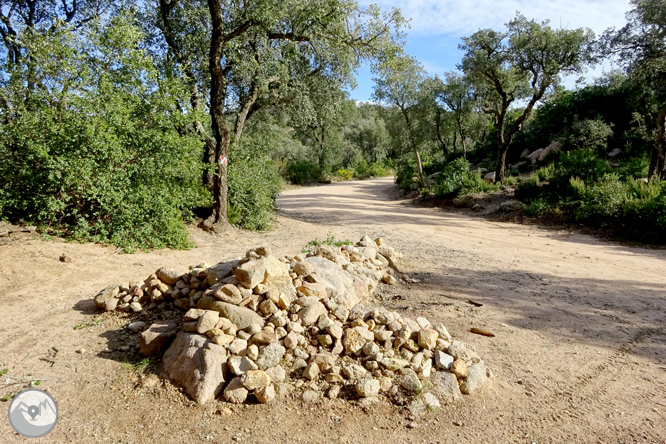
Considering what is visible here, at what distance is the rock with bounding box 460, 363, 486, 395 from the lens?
10.2ft

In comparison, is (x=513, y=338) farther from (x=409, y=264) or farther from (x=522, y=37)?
(x=522, y=37)

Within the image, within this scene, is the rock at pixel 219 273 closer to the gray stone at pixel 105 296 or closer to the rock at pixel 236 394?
the gray stone at pixel 105 296

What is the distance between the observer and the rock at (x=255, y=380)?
9.70ft

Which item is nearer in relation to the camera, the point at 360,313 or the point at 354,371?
the point at 354,371

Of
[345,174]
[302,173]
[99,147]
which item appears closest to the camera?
[99,147]

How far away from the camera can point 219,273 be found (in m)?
4.16

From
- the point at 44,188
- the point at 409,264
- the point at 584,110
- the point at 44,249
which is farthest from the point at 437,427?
the point at 584,110

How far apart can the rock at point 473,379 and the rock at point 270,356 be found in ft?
4.95

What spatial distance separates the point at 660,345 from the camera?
3910mm

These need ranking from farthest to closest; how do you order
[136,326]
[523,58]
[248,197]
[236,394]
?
[523,58]
[248,197]
[136,326]
[236,394]

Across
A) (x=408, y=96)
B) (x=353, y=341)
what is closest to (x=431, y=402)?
(x=353, y=341)

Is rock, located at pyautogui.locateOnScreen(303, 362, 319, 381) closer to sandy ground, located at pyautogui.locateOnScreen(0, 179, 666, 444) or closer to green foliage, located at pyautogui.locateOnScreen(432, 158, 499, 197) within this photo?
sandy ground, located at pyautogui.locateOnScreen(0, 179, 666, 444)

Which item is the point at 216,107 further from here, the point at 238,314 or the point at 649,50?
the point at 649,50

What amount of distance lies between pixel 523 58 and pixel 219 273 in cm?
1780
